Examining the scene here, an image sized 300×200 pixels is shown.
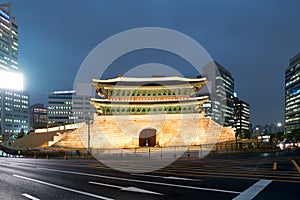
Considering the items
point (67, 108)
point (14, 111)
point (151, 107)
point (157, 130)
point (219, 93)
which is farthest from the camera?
point (219, 93)

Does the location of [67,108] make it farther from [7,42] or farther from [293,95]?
[293,95]

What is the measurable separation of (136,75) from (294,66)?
104501 mm

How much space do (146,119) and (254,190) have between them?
48288 mm

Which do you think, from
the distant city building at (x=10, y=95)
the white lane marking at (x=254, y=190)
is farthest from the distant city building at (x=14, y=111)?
the white lane marking at (x=254, y=190)

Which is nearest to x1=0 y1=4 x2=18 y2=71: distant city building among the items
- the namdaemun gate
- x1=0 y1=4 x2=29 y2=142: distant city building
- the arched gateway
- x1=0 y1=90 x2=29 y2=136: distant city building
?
x1=0 y1=4 x2=29 y2=142: distant city building

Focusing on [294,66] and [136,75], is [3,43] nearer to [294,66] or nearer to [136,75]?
[136,75]

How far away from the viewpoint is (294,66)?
136m

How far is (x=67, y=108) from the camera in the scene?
15600 cm

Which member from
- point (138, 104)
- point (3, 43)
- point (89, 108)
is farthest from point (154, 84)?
point (3, 43)

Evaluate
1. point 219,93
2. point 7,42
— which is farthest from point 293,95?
point 7,42

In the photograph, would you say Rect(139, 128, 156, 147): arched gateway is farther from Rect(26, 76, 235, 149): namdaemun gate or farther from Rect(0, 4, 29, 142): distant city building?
Rect(0, 4, 29, 142): distant city building

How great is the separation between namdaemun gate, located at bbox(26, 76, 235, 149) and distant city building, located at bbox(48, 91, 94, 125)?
9515cm

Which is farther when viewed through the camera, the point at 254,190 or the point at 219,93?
the point at 219,93

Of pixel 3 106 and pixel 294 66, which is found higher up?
pixel 294 66
